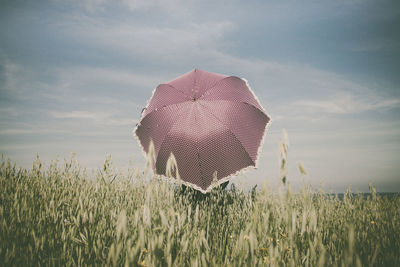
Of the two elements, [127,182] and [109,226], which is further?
[127,182]

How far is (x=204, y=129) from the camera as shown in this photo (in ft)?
10.7

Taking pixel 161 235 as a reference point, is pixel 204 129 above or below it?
above

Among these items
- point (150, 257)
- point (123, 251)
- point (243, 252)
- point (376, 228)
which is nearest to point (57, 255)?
point (123, 251)

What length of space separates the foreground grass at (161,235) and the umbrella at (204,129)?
639 mm

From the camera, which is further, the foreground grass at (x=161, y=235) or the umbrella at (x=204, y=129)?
the umbrella at (x=204, y=129)

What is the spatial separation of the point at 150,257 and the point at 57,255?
1.03m

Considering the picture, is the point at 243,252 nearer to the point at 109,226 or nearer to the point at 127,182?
the point at 109,226

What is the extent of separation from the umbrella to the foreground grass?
64 cm

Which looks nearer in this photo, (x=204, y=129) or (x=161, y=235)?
(x=161, y=235)

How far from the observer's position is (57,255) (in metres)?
1.76

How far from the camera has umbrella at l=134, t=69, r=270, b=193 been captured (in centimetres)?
321

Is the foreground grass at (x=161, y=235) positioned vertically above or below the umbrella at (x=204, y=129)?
below

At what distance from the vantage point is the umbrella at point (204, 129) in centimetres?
321

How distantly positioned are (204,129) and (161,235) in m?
2.17
